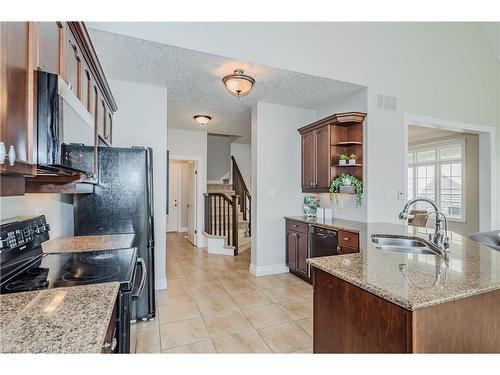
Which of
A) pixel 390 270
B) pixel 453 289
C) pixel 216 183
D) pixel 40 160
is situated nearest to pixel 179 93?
pixel 40 160

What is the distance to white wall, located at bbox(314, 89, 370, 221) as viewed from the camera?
151 inches

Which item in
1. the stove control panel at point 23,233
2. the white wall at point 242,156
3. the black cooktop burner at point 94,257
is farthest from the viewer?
the white wall at point 242,156

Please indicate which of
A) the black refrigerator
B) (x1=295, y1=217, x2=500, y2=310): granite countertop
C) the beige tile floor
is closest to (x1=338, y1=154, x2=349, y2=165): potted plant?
the beige tile floor

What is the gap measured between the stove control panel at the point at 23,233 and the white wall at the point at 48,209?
70 mm

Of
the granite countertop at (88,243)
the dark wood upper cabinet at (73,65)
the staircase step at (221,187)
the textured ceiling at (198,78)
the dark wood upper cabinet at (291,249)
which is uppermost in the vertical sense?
the textured ceiling at (198,78)

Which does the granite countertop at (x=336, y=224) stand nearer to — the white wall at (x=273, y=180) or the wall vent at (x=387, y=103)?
the white wall at (x=273, y=180)

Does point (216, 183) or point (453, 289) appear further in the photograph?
point (216, 183)

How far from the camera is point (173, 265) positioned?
190 inches

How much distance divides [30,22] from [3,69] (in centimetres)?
40

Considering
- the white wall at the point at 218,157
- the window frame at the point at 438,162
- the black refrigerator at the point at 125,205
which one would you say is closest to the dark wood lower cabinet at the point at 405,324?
the black refrigerator at the point at 125,205

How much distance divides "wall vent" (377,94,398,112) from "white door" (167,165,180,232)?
646 cm

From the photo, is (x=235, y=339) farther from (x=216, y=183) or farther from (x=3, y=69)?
(x=216, y=183)

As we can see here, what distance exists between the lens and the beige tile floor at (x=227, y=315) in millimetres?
2354
